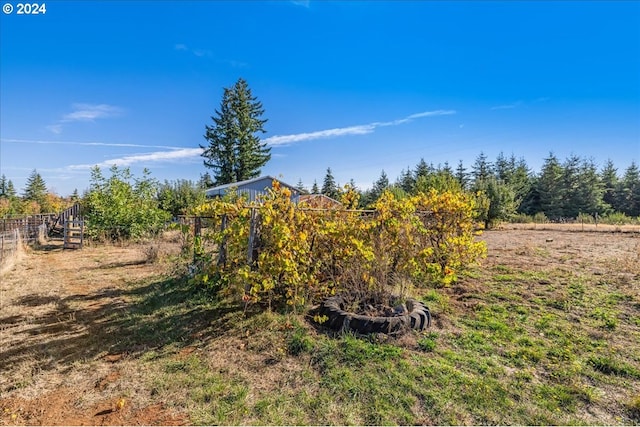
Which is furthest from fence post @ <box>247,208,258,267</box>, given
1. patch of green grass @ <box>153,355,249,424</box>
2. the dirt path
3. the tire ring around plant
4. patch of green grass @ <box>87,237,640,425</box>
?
the dirt path

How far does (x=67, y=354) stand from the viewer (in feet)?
12.3

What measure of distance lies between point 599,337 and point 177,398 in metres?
4.69

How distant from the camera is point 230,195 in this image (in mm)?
5879

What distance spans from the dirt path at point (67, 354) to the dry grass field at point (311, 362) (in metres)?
0.02

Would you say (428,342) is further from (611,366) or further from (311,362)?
(611,366)

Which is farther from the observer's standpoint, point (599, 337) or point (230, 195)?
point (230, 195)

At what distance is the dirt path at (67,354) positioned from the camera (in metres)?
2.70

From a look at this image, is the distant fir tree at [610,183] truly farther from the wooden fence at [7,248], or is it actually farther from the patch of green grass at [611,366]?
the wooden fence at [7,248]

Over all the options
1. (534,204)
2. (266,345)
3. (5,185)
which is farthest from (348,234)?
(5,185)

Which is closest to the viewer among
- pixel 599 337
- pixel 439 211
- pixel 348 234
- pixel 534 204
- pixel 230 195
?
pixel 599 337

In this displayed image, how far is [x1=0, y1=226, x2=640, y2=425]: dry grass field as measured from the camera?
2.67 m

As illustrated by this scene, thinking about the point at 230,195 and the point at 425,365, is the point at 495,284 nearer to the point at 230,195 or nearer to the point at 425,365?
the point at 425,365

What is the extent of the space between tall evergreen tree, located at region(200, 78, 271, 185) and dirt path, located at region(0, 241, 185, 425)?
2763cm

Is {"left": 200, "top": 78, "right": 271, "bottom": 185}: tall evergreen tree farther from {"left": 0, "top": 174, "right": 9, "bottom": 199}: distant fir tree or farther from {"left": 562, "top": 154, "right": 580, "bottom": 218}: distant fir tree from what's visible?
{"left": 562, "top": 154, "right": 580, "bottom": 218}: distant fir tree
